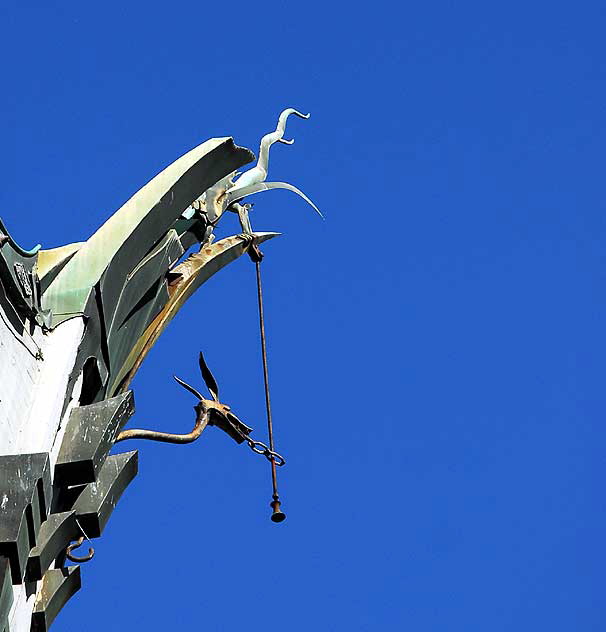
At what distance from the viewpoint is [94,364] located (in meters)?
12.8

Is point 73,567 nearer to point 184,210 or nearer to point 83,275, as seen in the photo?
point 83,275

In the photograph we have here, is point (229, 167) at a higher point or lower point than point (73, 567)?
higher

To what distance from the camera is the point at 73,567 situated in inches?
475

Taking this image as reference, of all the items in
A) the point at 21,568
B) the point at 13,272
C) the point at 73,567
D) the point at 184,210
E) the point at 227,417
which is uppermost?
the point at 184,210

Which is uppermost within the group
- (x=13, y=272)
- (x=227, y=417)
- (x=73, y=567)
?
(x=227, y=417)

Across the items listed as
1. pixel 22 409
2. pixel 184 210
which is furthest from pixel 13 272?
pixel 184 210

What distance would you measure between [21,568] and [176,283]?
19.5 ft

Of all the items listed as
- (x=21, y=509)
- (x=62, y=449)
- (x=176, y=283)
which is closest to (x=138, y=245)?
(x=176, y=283)

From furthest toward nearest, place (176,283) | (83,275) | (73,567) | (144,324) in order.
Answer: (176,283) → (144,324) → (83,275) → (73,567)

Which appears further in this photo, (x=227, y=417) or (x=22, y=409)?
(x=227, y=417)

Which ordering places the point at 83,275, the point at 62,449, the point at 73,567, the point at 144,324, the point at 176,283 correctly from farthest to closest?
the point at 176,283 < the point at 144,324 < the point at 83,275 < the point at 73,567 < the point at 62,449

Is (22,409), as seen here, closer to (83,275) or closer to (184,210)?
(83,275)

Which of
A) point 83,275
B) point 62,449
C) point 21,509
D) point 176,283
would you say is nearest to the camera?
point 21,509

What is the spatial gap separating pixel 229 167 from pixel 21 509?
6031mm
